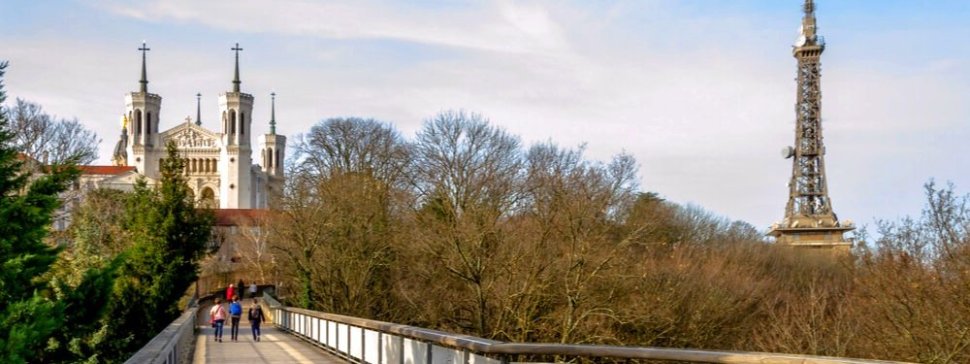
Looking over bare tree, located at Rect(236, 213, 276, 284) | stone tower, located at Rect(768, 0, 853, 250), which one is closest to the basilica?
bare tree, located at Rect(236, 213, 276, 284)

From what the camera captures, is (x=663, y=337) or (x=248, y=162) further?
(x=248, y=162)

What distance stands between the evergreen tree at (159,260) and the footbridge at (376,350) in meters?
1.67

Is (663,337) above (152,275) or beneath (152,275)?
beneath

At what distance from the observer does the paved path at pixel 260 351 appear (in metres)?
21.1

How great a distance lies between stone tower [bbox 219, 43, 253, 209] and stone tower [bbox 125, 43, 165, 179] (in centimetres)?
841

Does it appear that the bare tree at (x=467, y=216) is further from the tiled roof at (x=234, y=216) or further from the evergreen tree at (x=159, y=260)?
the tiled roof at (x=234, y=216)

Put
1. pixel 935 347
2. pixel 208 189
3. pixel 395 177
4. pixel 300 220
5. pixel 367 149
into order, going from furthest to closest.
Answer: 1. pixel 208 189
2. pixel 367 149
3. pixel 395 177
4. pixel 300 220
5. pixel 935 347

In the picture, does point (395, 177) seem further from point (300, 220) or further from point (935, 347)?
point (935, 347)

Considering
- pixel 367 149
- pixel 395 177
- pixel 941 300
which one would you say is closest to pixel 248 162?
pixel 367 149

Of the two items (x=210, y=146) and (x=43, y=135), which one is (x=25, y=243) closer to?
(x=43, y=135)

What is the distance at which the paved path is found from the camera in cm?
2109

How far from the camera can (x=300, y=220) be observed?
1713 inches

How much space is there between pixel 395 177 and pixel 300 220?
36.5 ft

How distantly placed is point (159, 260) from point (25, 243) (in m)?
19.3
